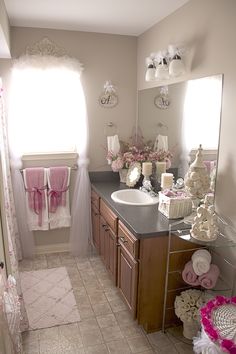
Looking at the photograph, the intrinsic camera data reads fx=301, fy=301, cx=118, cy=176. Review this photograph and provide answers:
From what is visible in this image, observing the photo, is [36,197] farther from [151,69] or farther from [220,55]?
[220,55]

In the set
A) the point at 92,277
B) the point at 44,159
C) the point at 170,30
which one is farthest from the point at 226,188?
the point at 44,159

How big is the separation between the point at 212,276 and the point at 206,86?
131 centimetres

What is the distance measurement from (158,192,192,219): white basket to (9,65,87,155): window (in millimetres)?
1341

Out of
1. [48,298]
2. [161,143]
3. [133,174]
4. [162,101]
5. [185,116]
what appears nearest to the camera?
[185,116]

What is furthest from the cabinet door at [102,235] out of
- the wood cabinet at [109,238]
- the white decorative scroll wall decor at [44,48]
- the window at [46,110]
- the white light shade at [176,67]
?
the white decorative scroll wall decor at [44,48]

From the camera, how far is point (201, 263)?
2.02m

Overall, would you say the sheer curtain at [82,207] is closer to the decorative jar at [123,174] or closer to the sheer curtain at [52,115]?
the sheer curtain at [52,115]

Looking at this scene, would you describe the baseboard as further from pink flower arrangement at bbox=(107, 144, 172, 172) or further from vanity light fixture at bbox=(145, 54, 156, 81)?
vanity light fixture at bbox=(145, 54, 156, 81)

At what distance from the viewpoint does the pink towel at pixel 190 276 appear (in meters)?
2.08

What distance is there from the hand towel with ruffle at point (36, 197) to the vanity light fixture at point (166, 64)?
1503 millimetres

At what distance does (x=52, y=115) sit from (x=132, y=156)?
95 centimetres

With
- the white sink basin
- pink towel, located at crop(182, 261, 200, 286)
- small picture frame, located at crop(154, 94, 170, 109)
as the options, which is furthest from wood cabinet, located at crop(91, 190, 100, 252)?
pink towel, located at crop(182, 261, 200, 286)

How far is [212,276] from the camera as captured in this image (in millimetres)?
2043

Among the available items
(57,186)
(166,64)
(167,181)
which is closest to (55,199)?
(57,186)
